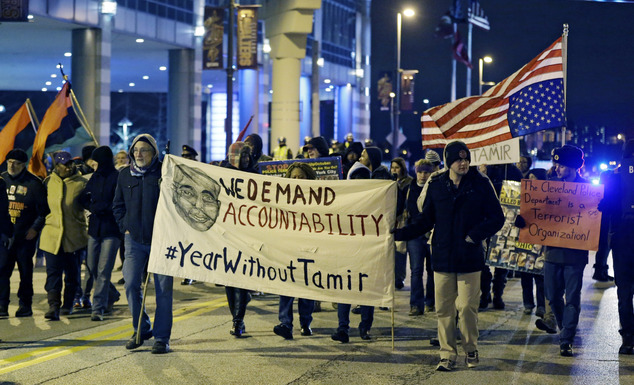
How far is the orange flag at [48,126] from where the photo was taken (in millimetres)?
13312

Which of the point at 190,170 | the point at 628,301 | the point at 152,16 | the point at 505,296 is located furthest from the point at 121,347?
the point at 152,16

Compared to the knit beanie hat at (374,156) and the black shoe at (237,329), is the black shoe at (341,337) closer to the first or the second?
the black shoe at (237,329)

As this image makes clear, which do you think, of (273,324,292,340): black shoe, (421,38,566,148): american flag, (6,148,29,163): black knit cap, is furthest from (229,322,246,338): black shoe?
(6,148,29,163): black knit cap

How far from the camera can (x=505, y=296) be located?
1393 cm

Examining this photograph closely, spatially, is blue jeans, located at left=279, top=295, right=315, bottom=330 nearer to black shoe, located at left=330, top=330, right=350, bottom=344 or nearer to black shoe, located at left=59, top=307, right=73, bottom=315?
black shoe, located at left=330, top=330, right=350, bottom=344

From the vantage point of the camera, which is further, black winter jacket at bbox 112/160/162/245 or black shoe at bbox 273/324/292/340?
black shoe at bbox 273/324/292/340

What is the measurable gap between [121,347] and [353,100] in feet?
214

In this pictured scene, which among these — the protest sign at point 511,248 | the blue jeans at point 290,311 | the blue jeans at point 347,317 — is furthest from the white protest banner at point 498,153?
the blue jeans at point 290,311

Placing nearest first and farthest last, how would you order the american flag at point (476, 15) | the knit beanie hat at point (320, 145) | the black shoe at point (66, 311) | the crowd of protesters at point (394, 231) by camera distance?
the crowd of protesters at point (394, 231) → the black shoe at point (66, 311) → the knit beanie hat at point (320, 145) → the american flag at point (476, 15)

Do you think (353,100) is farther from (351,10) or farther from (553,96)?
(553,96)

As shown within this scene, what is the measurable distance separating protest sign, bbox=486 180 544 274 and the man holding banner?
5.74 feet

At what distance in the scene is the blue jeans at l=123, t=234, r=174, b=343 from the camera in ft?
29.8

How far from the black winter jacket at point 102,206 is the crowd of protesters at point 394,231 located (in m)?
0.01

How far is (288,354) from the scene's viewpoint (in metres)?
9.01
